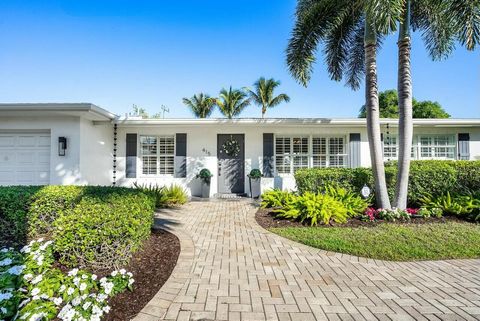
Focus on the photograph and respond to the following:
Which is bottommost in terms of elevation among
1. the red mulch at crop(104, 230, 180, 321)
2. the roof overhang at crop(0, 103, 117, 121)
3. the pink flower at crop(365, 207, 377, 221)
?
the red mulch at crop(104, 230, 180, 321)

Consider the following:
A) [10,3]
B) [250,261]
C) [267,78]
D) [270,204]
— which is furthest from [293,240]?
[267,78]

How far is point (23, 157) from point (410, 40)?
12060 mm

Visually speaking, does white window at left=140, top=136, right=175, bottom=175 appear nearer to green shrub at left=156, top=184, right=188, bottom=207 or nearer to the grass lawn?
green shrub at left=156, top=184, right=188, bottom=207

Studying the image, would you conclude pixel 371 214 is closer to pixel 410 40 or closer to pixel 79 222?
pixel 410 40

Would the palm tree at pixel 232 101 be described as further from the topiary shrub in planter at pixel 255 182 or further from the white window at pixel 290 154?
the topiary shrub in planter at pixel 255 182

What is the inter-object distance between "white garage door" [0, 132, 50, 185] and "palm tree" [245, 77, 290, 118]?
58.8 ft

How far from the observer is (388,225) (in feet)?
17.8

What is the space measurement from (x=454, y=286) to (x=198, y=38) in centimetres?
1045

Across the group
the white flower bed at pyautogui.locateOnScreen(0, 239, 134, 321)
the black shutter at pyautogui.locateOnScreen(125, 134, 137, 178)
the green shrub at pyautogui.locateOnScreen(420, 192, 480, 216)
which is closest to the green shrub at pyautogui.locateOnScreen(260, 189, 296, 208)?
the green shrub at pyautogui.locateOnScreen(420, 192, 480, 216)

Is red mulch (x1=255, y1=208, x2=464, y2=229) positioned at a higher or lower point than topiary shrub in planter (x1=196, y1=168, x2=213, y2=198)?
lower

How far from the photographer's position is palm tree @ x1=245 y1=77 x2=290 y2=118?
23.3 meters

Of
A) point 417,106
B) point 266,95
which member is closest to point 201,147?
point 266,95

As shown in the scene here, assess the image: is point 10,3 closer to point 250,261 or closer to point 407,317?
point 250,261

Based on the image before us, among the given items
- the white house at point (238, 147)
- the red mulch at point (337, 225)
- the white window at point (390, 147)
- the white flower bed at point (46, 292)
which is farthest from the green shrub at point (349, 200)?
the white flower bed at point (46, 292)
